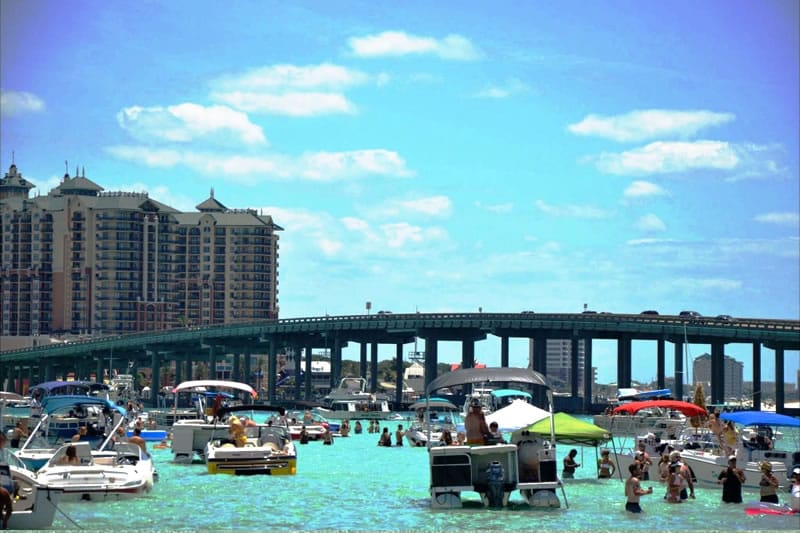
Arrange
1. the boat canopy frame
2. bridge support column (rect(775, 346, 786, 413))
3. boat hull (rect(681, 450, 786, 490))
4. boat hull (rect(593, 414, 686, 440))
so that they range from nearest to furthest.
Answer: the boat canopy frame
boat hull (rect(681, 450, 786, 490))
boat hull (rect(593, 414, 686, 440))
bridge support column (rect(775, 346, 786, 413))

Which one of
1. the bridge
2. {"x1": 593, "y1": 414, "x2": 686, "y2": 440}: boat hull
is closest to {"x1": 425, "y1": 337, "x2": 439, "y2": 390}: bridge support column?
the bridge

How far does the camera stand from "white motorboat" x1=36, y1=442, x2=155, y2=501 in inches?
1373

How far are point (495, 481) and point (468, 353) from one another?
450 feet

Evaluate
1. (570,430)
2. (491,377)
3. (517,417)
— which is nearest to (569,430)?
(570,430)

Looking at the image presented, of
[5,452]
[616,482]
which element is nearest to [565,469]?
[616,482]

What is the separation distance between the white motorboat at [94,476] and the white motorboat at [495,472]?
803cm

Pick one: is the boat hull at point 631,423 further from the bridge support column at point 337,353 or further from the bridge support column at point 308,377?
the bridge support column at point 308,377

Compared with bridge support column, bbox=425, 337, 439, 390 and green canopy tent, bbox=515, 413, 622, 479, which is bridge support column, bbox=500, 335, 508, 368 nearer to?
bridge support column, bbox=425, 337, 439, 390

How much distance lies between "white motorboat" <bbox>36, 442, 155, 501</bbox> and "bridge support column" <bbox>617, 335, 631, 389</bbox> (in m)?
129

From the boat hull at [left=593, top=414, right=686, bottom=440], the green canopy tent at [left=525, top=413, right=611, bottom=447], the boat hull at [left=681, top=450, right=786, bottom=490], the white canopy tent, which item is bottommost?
the boat hull at [left=593, top=414, right=686, bottom=440]

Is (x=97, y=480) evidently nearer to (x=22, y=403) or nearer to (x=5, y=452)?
(x=5, y=452)

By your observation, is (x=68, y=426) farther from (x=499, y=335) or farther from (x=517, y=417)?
(x=499, y=335)

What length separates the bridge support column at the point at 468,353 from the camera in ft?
561

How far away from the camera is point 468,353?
563 feet
